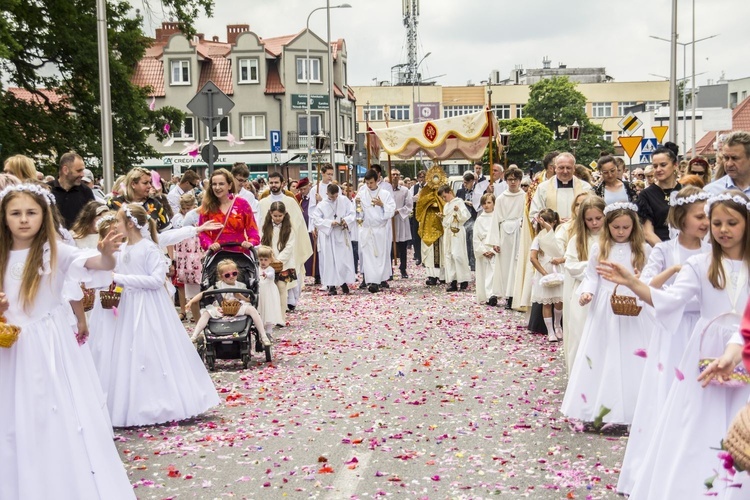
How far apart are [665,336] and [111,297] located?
4455 mm

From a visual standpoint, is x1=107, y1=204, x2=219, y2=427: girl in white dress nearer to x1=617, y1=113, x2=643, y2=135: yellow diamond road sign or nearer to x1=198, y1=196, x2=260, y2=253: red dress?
x1=198, y1=196, x2=260, y2=253: red dress

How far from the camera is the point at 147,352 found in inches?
333

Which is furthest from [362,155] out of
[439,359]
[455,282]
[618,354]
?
[618,354]

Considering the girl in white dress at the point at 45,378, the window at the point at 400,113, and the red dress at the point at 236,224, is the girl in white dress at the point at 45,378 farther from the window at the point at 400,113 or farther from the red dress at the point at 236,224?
the window at the point at 400,113

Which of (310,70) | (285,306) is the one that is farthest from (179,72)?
(285,306)

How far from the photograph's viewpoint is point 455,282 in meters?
20.0

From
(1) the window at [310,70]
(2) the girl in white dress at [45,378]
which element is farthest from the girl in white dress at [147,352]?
(1) the window at [310,70]

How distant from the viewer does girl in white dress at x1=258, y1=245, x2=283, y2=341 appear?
44.7 feet

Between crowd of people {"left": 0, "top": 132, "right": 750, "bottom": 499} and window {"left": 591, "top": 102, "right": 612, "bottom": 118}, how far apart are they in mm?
105245

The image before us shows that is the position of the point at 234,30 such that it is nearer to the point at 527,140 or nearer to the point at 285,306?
the point at 527,140

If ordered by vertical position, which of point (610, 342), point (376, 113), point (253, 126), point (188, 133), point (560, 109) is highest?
point (376, 113)

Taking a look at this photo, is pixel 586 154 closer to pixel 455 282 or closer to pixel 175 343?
pixel 455 282

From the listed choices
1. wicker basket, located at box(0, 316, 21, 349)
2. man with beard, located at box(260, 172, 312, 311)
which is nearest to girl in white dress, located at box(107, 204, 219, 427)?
wicker basket, located at box(0, 316, 21, 349)

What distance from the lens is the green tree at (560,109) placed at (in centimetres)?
9956
